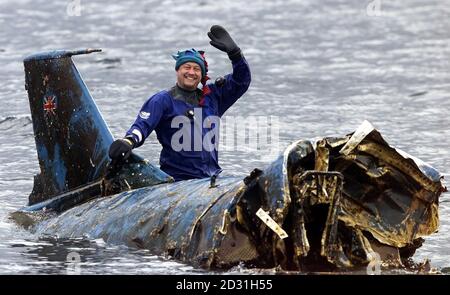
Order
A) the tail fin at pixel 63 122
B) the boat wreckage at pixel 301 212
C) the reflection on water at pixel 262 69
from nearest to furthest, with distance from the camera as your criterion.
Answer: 1. the boat wreckage at pixel 301 212
2. the tail fin at pixel 63 122
3. the reflection on water at pixel 262 69

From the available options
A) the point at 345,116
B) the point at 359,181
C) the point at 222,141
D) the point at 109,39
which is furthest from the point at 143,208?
the point at 109,39

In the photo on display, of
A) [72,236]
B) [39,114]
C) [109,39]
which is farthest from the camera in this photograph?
[109,39]

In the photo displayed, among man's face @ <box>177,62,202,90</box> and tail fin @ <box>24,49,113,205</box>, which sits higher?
man's face @ <box>177,62,202,90</box>

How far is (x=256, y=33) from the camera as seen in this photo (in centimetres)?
2889

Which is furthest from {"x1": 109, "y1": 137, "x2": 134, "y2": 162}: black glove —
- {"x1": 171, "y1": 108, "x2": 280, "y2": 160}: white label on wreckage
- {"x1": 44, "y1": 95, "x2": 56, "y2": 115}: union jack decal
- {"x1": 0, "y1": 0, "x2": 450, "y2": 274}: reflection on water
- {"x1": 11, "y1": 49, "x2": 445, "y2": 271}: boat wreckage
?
{"x1": 44, "y1": 95, "x2": 56, "y2": 115}: union jack decal

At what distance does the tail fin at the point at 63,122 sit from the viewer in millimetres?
13609

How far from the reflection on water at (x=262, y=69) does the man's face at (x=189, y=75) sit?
1.66m

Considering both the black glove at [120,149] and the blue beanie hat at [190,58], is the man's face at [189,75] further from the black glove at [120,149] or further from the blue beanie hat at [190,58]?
the black glove at [120,149]

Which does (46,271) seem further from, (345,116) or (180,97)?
(345,116)

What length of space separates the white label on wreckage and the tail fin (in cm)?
90

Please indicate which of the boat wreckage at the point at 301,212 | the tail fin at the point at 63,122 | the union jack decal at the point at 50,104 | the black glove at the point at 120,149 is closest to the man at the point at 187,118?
the black glove at the point at 120,149

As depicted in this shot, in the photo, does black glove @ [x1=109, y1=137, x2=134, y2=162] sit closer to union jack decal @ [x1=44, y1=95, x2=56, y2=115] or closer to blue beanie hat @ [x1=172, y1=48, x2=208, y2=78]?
blue beanie hat @ [x1=172, y1=48, x2=208, y2=78]

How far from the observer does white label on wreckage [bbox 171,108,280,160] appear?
13.0 metres

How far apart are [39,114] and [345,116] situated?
857 cm
